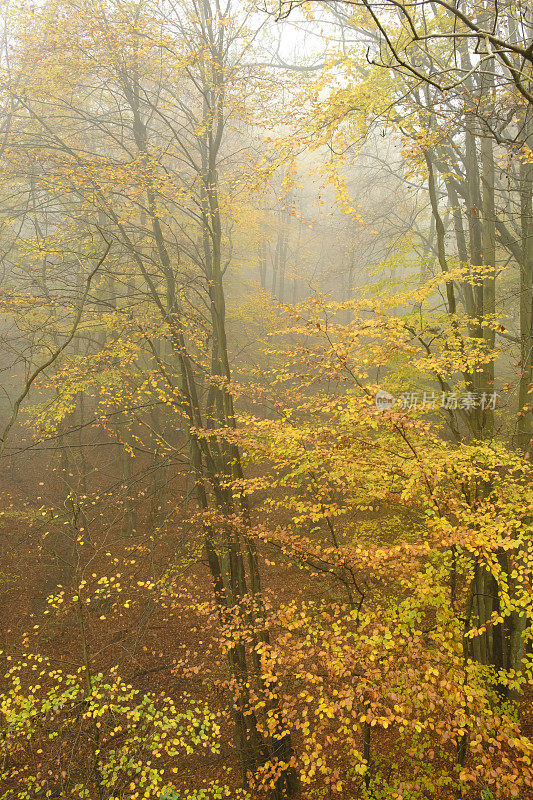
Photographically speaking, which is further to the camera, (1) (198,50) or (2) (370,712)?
(1) (198,50)

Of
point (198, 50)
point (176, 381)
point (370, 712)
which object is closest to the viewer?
point (370, 712)

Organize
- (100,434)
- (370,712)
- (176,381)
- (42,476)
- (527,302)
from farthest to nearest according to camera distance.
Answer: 1. (100,434)
2. (42,476)
3. (176,381)
4. (527,302)
5. (370,712)

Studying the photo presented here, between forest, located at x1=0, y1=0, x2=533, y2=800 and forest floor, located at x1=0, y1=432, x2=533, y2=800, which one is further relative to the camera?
forest floor, located at x1=0, y1=432, x2=533, y2=800

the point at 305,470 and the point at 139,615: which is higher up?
the point at 305,470

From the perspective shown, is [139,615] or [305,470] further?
[139,615]

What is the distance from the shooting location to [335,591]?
1124 cm

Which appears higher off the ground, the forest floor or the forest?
the forest

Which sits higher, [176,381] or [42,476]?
[176,381]

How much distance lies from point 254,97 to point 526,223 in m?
5.41

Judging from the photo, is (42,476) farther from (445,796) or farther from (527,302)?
(527,302)

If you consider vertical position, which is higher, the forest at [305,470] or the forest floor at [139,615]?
the forest at [305,470]

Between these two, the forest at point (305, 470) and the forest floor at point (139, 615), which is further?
Answer: the forest floor at point (139, 615)

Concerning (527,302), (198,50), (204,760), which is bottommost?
(204,760)

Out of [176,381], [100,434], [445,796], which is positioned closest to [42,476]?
[100,434]
